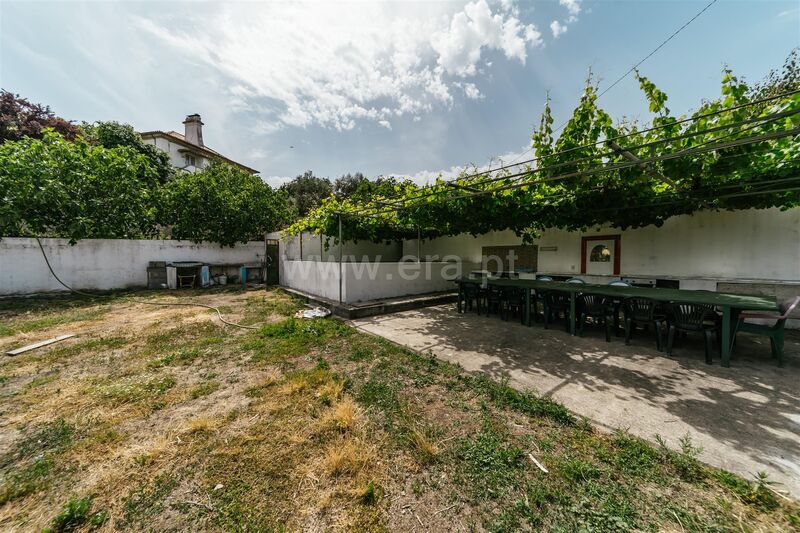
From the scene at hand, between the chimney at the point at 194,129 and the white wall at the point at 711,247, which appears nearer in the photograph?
the white wall at the point at 711,247

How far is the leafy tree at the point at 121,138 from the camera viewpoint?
15812 millimetres

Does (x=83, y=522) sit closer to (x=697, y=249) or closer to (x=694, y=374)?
(x=694, y=374)

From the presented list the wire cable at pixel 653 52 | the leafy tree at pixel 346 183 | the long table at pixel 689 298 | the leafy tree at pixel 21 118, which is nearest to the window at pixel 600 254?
the long table at pixel 689 298

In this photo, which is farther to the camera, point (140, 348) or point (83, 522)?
point (140, 348)

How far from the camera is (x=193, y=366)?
13.4 ft

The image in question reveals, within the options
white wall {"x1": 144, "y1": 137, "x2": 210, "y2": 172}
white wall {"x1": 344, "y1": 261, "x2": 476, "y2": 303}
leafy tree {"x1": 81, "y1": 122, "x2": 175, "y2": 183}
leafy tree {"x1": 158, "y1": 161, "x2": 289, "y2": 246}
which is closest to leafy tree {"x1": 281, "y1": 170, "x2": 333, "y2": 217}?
white wall {"x1": 144, "y1": 137, "x2": 210, "y2": 172}

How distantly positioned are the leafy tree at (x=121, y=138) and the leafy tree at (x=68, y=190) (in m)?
5.72

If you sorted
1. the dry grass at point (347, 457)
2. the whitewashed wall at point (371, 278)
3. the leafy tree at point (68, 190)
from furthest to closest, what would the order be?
1. the leafy tree at point (68, 190)
2. the whitewashed wall at point (371, 278)
3. the dry grass at point (347, 457)

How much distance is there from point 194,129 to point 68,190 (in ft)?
55.7

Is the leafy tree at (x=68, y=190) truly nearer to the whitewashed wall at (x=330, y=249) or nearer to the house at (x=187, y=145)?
the whitewashed wall at (x=330, y=249)

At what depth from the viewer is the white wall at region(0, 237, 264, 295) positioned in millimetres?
8984

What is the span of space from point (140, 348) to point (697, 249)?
1257 cm

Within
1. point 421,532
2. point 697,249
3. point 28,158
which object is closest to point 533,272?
point 697,249

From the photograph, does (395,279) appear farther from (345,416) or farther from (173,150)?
(173,150)
